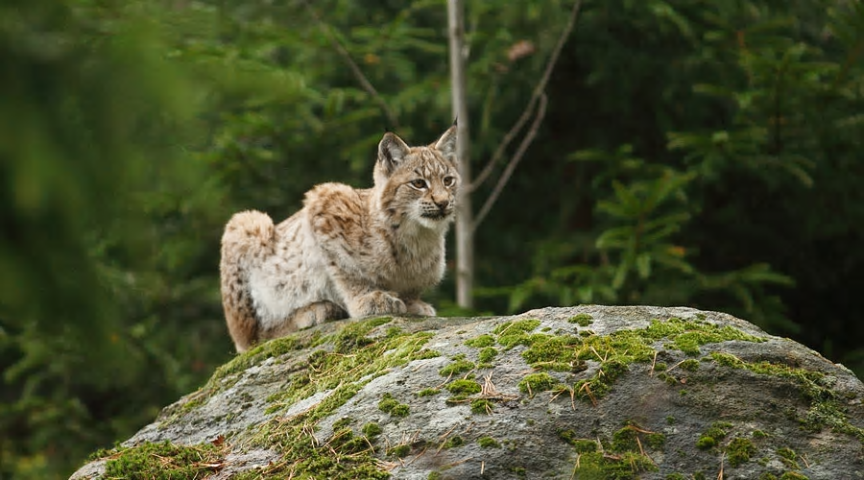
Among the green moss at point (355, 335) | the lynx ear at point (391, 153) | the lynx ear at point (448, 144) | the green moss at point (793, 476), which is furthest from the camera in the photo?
the lynx ear at point (448, 144)

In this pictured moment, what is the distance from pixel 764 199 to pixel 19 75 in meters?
6.92

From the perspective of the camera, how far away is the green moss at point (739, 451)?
2.68m

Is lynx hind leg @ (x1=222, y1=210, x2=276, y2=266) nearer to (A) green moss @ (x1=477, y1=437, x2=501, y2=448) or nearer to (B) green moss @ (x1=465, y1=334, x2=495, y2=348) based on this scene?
(B) green moss @ (x1=465, y1=334, x2=495, y2=348)

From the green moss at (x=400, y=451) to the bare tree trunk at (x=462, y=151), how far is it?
392cm

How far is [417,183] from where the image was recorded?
5.34 metres

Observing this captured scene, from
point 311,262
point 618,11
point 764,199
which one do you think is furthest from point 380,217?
point 764,199

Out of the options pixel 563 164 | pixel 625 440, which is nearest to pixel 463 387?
pixel 625 440

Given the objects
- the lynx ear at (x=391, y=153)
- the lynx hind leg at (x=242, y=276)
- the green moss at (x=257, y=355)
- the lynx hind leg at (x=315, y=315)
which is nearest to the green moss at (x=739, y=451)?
the green moss at (x=257, y=355)

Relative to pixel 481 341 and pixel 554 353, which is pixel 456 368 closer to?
pixel 481 341

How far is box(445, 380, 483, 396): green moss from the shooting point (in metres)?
3.04

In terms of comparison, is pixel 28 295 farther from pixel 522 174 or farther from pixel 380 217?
pixel 522 174

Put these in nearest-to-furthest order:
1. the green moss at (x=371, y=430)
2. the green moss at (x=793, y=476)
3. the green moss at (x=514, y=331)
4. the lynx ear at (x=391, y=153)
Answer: the green moss at (x=793, y=476)
the green moss at (x=371, y=430)
the green moss at (x=514, y=331)
the lynx ear at (x=391, y=153)

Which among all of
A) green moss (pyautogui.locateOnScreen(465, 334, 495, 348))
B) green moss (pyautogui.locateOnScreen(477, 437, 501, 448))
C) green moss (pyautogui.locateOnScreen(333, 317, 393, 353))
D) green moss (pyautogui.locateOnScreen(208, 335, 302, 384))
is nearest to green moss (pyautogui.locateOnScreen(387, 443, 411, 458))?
green moss (pyautogui.locateOnScreen(477, 437, 501, 448))

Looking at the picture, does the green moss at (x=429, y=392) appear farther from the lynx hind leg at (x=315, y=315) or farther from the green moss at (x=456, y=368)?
the lynx hind leg at (x=315, y=315)
